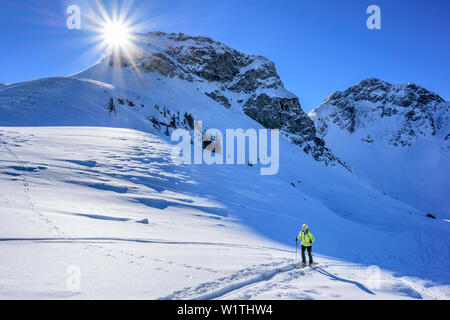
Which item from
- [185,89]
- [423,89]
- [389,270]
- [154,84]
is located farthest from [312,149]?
[423,89]

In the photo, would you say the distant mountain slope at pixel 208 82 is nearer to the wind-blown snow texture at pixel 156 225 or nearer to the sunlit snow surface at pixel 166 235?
the wind-blown snow texture at pixel 156 225

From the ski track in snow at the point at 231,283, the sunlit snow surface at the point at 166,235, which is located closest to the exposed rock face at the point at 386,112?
the sunlit snow surface at the point at 166,235

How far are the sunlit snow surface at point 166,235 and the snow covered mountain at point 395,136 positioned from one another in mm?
61705

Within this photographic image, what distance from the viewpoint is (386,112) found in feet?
335

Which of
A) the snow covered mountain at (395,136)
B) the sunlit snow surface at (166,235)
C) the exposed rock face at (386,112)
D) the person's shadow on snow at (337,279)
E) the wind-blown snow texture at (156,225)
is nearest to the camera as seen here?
the sunlit snow surface at (166,235)

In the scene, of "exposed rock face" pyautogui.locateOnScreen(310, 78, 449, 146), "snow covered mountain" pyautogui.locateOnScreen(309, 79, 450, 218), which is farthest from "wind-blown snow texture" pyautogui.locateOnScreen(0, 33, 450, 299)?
"exposed rock face" pyautogui.locateOnScreen(310, 78, 449, 146)

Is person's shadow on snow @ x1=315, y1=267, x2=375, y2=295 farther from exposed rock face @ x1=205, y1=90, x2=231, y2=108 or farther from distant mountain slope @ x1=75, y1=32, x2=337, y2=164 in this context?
exposed rock face @ x1=205, y1=90, x2=231, y2=108

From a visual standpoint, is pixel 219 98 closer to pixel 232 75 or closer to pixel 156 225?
pixel 232 75

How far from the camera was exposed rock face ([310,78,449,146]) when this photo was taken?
9247 centimetres

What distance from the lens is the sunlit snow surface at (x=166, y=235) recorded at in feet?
13.5

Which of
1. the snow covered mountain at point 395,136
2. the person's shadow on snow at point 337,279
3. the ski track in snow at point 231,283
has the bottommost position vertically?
the person's shadow on snow at point 337,279

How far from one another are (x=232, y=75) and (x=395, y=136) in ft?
222

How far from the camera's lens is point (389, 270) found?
8.62 meters
